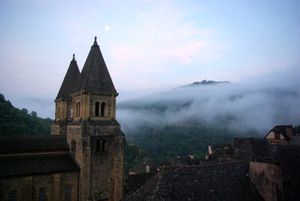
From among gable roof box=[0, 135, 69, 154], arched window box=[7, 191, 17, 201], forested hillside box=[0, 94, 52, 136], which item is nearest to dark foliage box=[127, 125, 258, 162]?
forested hillside box=[0, 94, 52, 136]

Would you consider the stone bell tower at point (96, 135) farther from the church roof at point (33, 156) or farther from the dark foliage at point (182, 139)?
the dark foliage at point (182, 139)

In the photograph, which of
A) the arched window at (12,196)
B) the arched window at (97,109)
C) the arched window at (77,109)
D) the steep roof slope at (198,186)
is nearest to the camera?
the steep roof slope at (198,186)

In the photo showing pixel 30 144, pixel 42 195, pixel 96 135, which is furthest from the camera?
pixel 96 135

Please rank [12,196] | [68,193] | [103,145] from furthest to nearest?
[103,145], [68,193], [12,196]

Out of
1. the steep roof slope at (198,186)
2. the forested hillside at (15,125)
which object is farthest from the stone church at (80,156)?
the forested hillside at (15,125)

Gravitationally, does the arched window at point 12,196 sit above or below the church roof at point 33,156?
below

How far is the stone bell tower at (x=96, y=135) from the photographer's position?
28419 millimetres

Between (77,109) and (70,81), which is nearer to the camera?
(77,109)

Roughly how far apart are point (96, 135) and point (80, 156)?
2.78 metres

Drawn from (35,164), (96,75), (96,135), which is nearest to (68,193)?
(35,164)

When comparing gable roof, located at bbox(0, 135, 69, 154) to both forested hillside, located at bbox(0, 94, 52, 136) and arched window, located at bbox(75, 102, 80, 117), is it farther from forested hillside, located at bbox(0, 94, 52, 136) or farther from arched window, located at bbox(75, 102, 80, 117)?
forested hillside, located at bbox(0, 94, 52, 136)

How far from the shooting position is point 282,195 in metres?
16.2

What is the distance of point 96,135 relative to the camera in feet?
96.8

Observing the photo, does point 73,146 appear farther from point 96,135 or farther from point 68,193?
point 68,193
